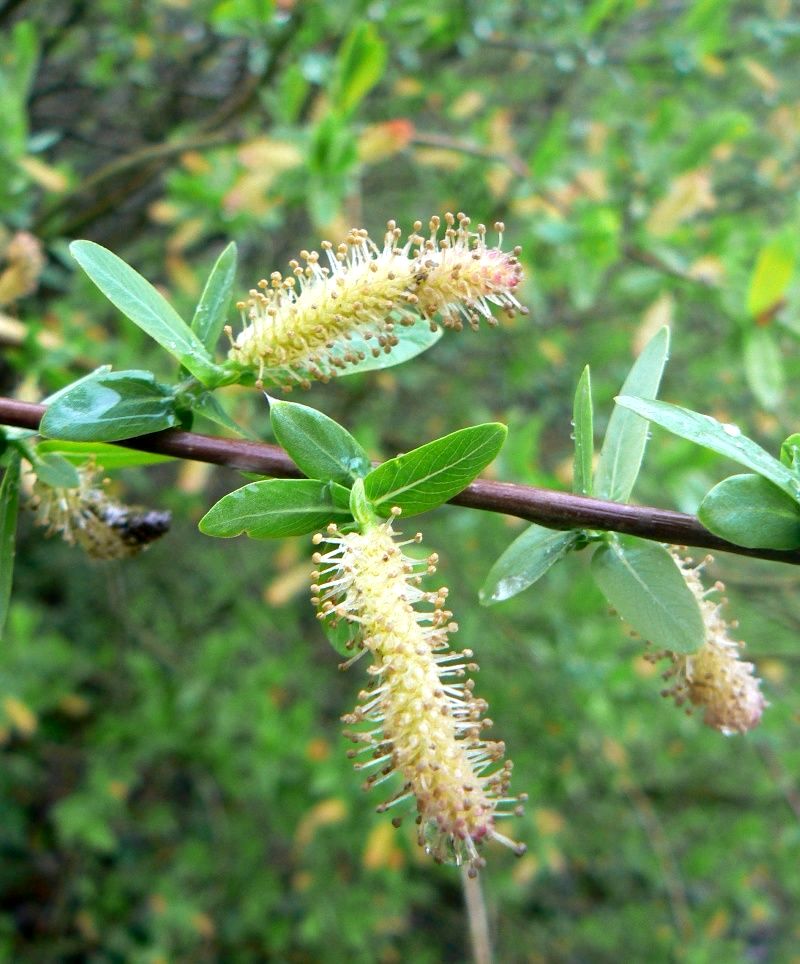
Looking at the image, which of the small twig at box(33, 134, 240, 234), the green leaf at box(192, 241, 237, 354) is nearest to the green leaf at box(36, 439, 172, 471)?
the green leaf at box(192, 241, 237, 354)

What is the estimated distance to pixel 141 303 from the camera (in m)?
0.79

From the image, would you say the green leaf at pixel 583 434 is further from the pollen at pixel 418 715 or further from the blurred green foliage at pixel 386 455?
the blurred green foliage at pixel 386 455

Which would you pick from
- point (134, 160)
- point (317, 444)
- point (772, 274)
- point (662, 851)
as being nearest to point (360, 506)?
point (317, 444)

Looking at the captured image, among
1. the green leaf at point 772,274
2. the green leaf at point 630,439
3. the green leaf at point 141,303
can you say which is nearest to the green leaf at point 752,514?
the green leaf at point 630,439

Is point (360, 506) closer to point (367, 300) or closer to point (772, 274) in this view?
point (367, 300)

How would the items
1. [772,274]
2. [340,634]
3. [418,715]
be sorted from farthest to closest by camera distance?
[772,274]
[340,634]
[418,715]

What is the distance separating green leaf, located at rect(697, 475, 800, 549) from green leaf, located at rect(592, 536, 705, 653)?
0.08 m

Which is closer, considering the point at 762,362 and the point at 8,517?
→ the point at 8,517

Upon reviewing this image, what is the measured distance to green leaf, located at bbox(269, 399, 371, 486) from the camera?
2.49ft

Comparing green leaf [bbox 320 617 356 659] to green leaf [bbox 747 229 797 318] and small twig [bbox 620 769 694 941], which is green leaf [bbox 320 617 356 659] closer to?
green leaf [bbox 747 229 797 318]

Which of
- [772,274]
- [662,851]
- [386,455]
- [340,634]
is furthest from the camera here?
[386,455]

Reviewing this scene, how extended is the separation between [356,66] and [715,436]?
142 centimetres

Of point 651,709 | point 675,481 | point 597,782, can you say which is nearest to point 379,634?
point 675,481

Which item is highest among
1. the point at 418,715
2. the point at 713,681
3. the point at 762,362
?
the point at 418,715
